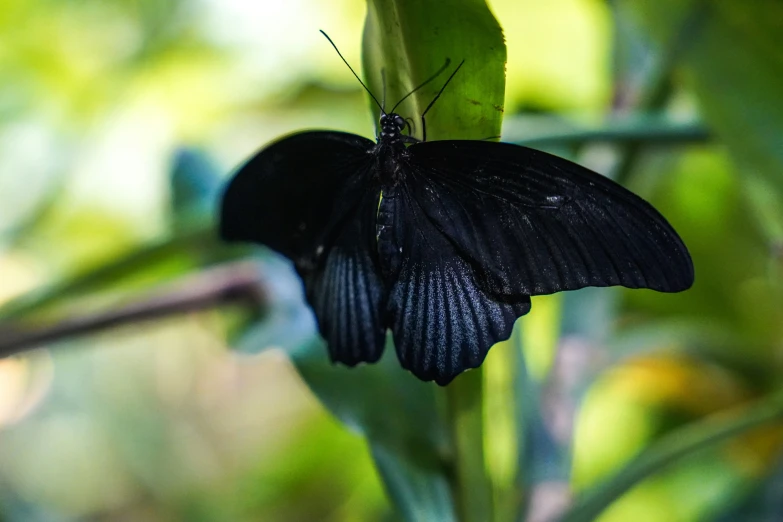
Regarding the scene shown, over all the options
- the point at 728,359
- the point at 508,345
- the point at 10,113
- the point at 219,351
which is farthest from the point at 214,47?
the point at 728,359

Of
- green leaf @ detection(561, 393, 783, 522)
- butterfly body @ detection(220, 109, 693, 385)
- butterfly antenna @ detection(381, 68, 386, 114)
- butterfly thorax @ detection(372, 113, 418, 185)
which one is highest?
butterfly antenna @ detection(381, 68, 386, 114)

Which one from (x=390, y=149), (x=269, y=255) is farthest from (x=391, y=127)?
(x=269, y=255)

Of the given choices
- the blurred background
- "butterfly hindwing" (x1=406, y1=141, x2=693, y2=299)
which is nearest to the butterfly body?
"butterfly hindwing" (x1=406, y1=141, x2=693, y2=299)

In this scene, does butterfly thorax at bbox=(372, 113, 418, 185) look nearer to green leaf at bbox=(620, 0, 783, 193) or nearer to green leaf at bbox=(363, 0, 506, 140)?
green leaf at bbox=(363, 0, 506, 140)

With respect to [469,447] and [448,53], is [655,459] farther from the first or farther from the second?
[448,53]

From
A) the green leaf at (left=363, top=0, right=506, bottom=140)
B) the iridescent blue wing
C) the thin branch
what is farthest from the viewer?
the thin branch

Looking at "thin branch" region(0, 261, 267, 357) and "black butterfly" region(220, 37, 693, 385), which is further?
"thin branch" region(0, 261, 267, 357)

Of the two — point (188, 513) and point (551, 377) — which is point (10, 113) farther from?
point (551, 377)

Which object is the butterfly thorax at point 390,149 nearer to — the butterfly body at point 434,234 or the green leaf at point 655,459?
the butterfly body at point 434,234
